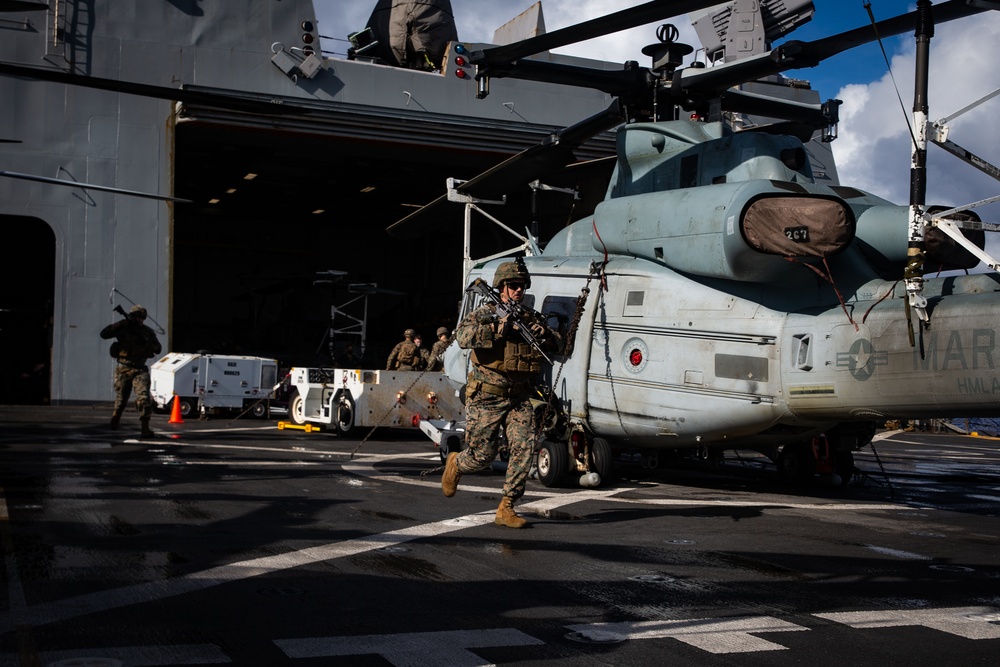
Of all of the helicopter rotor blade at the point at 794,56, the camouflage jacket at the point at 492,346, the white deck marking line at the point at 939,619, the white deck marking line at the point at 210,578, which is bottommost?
the white deck marking line at the point at 939,619

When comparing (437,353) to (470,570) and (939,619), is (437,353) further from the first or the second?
(939,619)

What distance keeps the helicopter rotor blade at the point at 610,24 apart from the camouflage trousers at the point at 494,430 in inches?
Result: 122

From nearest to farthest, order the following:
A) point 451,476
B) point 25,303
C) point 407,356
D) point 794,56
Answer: point 451,476
point 794,56
point 407,356
point 25,303

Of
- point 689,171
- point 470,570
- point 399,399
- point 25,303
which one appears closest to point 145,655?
point 470,570

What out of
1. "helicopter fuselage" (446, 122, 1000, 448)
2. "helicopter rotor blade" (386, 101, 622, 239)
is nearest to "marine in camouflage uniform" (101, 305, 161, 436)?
"helicopter rotor blade" (386, 101, 622, 239)

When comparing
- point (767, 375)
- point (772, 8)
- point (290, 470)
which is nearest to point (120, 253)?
point (290, 470)

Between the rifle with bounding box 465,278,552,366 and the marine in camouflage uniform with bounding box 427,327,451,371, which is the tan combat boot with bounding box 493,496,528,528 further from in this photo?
the marine in camouflage uniform with bounding box 427,327,451,371

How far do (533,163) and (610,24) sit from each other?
13.7 feet

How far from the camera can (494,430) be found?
8.44 meters

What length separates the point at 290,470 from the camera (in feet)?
37.8

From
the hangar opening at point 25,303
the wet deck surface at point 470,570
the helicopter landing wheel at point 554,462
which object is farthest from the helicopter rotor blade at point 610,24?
the hangar opening at point 25,303

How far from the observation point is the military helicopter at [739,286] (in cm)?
799

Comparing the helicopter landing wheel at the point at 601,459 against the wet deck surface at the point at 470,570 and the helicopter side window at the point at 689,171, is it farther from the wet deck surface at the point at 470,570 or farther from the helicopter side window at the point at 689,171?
the helicopter side window at the point at 689,171

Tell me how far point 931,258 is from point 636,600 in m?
5.40
